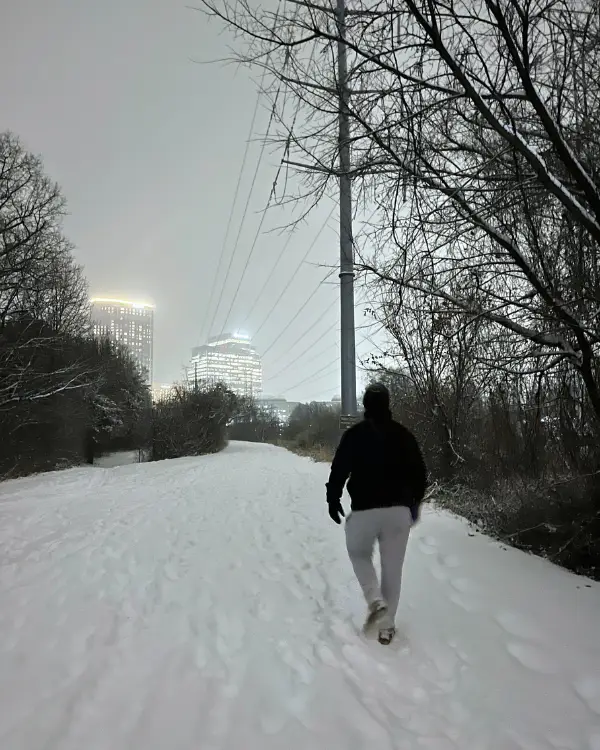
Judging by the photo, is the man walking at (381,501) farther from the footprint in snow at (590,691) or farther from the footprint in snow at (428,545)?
the footprint in snow at (428,545)

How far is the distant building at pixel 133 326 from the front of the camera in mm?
34875

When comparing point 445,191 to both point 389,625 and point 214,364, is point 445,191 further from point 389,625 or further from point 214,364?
point 214,364

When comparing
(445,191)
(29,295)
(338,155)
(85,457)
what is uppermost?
(29,295)

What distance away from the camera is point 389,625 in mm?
2752

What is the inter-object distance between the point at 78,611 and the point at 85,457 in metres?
21.2

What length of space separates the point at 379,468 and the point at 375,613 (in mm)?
959

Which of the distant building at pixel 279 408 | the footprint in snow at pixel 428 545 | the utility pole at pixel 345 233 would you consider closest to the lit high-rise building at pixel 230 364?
the distant building at pixel 279 408

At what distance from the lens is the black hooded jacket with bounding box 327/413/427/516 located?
2752 millimetres

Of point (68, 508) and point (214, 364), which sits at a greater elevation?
point (214, 364)

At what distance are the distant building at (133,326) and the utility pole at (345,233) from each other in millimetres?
28469

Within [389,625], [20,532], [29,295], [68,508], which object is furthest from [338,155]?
[29,295]

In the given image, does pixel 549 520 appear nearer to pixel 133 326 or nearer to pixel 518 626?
pixel 518 626

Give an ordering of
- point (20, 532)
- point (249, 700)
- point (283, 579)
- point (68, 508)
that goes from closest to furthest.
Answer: point (249, 700)
point (283, 579)
point (20, 532)
point (68, 508)

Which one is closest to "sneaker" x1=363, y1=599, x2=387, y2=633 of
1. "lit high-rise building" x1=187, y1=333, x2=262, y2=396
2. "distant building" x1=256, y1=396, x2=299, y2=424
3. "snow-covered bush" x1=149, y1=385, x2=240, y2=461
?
"snow-covered bush" x1=149, y1=385, x2=240, y2=461
